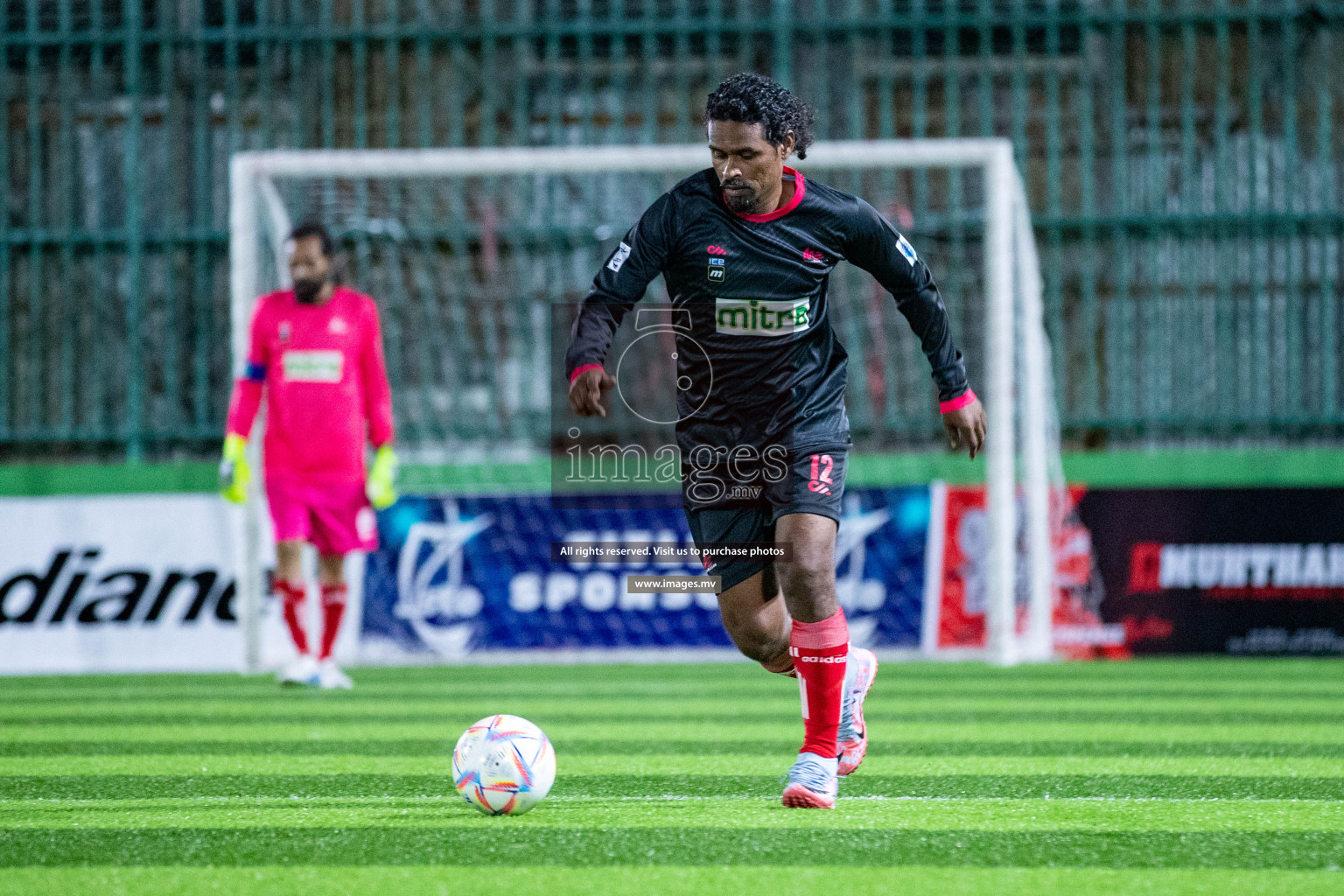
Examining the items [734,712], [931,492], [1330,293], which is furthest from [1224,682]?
[1330,293]

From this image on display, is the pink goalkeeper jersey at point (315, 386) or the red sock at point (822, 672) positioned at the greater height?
the pink goalkeeper jersey at point (315, 386)

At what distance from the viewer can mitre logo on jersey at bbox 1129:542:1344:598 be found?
27.5 ft

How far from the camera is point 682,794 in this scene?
4086 mm

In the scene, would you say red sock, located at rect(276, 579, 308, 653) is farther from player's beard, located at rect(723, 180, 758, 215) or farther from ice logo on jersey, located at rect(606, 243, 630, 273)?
player's beard, located at rect(723, 180, 758, 215)

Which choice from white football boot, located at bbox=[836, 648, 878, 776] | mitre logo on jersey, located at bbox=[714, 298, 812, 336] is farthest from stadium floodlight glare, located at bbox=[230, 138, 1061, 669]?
mitre logo on jersey, located at bbox=[714, 298, 812, 336]

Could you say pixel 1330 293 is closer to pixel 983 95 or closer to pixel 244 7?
pixel 983 95

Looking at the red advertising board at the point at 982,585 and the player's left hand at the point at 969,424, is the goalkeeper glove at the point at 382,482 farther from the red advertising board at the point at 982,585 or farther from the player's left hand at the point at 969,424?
the player's left hand at the point at 969,424

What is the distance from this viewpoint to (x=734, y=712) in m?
6.34

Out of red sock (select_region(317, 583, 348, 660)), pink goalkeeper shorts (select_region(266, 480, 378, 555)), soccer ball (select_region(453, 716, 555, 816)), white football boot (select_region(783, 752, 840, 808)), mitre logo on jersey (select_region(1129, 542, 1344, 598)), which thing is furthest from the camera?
mitre logo on jersey (select_region(1129, 542, 1344, 598))

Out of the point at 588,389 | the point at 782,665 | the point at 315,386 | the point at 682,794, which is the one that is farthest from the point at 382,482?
the point at 588,389

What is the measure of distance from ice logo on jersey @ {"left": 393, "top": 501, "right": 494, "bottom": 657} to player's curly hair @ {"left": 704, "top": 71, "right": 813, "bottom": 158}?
16.2 feet

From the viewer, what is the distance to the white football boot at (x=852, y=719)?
13.7 feet

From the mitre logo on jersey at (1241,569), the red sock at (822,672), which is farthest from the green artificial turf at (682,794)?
the mitre logo on jersey at (1241,569)

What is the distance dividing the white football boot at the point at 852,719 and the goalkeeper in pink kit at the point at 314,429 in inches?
139
